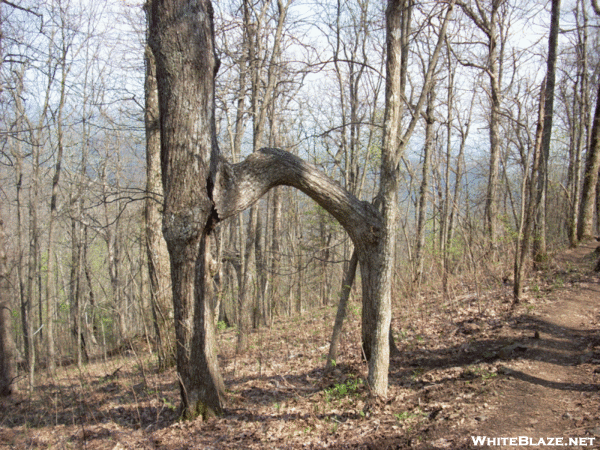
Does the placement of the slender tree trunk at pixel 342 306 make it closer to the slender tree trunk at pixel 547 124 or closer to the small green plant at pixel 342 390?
the small green plant at pixel 342 390

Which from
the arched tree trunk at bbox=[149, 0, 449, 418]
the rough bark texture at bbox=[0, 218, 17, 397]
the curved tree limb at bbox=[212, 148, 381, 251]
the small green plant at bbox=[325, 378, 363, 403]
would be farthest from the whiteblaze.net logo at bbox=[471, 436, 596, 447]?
the rough bark texture at bbox=[0, 218, 17, 397]

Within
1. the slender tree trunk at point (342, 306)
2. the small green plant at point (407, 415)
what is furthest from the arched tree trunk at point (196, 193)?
the slender tree trunk at point (342, 306)

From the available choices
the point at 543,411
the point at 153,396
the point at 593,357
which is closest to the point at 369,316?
the point at 543,411

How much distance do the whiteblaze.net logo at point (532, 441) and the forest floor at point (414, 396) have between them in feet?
0.05

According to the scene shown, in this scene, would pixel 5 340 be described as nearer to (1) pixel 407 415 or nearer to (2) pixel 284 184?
(2) pixel 284 184

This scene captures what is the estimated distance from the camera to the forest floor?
3.60m

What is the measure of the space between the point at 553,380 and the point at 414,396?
1522 millimetres

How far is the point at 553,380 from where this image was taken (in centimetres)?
418

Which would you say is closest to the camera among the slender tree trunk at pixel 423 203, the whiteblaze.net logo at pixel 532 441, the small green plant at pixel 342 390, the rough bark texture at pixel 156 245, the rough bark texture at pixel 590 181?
the whiteblaze.net logo at pixel 532 441

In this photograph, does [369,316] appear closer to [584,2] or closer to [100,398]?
[100,398]

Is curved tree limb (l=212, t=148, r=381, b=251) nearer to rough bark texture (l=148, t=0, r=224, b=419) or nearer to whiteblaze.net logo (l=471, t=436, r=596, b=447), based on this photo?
rough bark texture (l=148, t=0, r=224, b=419)

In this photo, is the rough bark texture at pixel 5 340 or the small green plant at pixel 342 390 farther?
the rough bark texture at pixel 5 340

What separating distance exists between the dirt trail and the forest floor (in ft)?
0.05

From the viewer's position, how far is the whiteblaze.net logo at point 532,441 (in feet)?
10.0
